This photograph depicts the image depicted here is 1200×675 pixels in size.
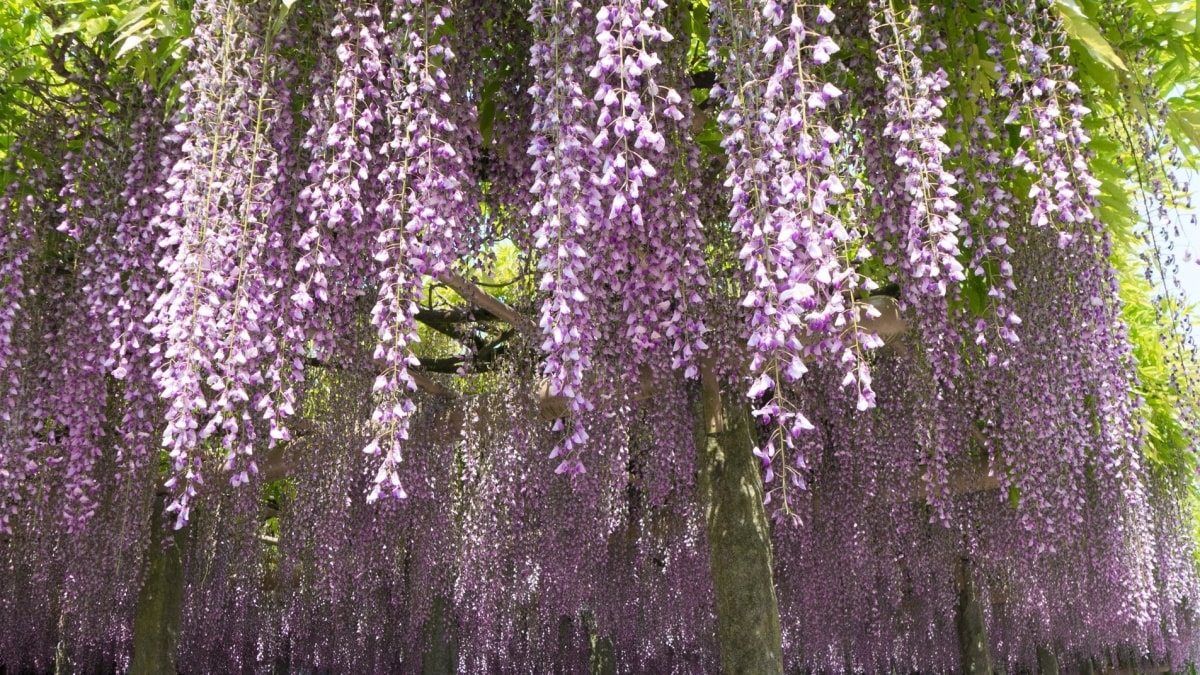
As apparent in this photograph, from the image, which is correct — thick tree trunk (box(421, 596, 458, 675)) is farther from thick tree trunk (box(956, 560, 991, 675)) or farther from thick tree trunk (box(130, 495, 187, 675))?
thick tree trunk (box(956, 560, 991, 675))

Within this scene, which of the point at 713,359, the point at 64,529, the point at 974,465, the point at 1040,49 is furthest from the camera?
the point at 974,465

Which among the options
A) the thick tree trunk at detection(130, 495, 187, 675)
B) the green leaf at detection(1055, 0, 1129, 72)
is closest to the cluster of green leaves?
the green leaf at detection(1055, 0, 1129, 72)

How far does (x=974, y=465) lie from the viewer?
713 centimetres

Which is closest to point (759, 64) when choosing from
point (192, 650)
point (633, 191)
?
point (633, 191)

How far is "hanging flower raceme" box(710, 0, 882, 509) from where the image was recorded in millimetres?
2418

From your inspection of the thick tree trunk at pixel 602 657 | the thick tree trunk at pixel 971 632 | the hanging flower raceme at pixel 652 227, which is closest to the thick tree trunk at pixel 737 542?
the hanging flower raceme at pixel 652 227

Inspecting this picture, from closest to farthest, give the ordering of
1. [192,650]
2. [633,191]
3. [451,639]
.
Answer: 1. [633,191]
2. [451,639]
3. [192,650]

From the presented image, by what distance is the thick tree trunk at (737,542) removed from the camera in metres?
4.77

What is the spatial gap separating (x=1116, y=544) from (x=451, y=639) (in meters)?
6.02

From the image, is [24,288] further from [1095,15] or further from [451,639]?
[451,639]

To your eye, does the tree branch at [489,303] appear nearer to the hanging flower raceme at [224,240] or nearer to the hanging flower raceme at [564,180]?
the hanging flower raceme at [224,240]

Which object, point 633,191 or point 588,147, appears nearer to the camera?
point 633,191

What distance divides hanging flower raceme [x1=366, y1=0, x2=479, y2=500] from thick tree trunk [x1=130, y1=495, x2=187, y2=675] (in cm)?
519

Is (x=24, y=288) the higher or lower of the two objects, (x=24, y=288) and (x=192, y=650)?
the higher
